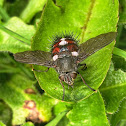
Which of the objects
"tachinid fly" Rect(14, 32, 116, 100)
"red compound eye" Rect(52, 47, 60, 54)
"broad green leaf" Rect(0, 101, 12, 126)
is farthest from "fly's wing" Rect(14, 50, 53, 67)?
"broad green leaf" Rect(0, 101, 12, 126)

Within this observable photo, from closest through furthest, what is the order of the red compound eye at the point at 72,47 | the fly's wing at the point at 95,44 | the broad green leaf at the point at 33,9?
the fly's wing at the point at 95,44
the red compound eye at the point at 72,47
the broad green leaf at the point at 33,9

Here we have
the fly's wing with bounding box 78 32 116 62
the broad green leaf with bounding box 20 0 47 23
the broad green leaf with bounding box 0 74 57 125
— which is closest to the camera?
the fly's wing with bounding box 78 32 116 62

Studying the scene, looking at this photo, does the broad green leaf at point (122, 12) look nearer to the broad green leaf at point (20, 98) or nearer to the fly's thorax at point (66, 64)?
the fly's thorax at point (66, 64)

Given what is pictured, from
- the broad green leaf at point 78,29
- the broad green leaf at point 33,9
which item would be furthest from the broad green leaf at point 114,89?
the broad green leaf at point 33,9

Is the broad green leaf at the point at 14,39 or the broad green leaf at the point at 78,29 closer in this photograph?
the broad green leaf at the point at 78,29

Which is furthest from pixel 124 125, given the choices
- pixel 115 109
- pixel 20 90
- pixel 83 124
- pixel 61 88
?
pixel 20 90

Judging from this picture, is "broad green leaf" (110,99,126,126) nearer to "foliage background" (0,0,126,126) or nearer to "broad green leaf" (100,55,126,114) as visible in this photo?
"foliage background" (0,0,126,126)

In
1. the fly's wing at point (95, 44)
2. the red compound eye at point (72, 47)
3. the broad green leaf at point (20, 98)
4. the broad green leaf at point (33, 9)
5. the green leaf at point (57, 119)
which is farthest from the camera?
the broad green leaf at point (33, 9)

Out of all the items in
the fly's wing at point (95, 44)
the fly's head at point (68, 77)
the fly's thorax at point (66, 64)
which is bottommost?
the fly's head at point (68, 77)
